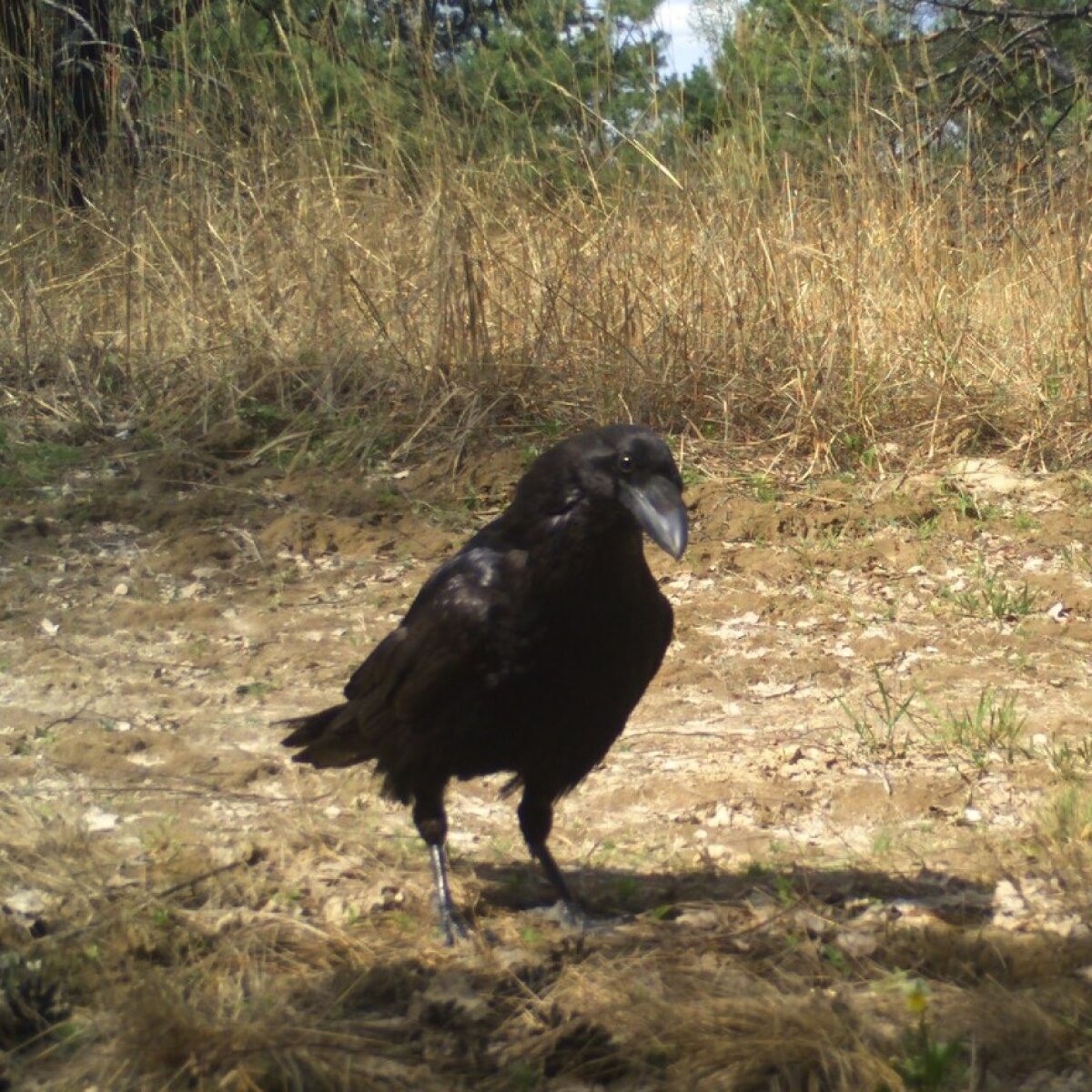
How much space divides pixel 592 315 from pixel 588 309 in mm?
33

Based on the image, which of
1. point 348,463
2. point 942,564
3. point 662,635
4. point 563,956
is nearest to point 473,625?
point 662,635

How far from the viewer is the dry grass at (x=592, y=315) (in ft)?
17.5

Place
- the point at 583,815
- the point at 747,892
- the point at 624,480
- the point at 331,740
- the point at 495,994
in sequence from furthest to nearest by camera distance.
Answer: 1. the point at 583,815
2. the point at 331,740
3. the point at 747,892
4. the point at 624,480
5. the point at 495,994

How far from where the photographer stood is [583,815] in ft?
10.7

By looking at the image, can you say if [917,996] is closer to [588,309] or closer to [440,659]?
[440,659]

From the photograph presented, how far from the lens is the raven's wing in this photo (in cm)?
247

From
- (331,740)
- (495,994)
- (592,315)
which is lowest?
(495,994)

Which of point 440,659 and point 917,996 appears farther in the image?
point 440,659

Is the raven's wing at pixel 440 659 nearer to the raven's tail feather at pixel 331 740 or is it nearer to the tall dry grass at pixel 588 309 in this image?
the raven's tail feather at pixel 331 740

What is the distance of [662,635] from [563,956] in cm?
60

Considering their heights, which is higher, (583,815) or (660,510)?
(660,510)

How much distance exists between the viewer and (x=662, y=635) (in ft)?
8.54

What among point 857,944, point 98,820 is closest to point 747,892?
point 857,944

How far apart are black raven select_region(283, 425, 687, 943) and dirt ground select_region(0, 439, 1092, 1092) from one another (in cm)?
30
